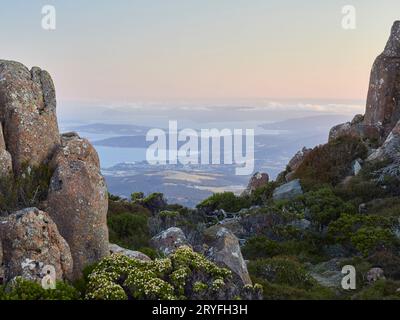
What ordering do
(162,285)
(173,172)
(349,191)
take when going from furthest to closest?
(173,172) → (349,191) → (162,285)

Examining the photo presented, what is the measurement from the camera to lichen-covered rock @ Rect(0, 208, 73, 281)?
401 inches

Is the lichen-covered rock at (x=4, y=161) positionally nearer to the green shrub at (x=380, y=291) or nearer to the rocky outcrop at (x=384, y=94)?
the green shrub at (x=380, y=291)

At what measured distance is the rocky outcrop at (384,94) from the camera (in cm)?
3759

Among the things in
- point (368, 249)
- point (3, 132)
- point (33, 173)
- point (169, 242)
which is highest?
point (3, 132)

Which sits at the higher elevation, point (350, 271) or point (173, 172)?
point (350, 271)

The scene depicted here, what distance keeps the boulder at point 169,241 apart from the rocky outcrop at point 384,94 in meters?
25.7

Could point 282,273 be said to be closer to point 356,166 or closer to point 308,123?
point 356,166

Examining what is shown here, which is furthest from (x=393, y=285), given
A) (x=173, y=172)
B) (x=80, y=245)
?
(x=173, y=172)

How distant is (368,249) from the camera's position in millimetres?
18125

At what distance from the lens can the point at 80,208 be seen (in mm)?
12195

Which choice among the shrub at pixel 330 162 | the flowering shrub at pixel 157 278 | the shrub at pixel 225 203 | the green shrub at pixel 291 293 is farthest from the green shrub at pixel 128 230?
the shrub at pixel 330 162

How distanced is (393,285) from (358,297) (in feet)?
4.75

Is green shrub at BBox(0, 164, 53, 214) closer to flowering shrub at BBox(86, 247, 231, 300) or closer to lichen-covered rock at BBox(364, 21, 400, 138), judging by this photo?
flowering shrub at BBox(86, 247, 231, 300)
